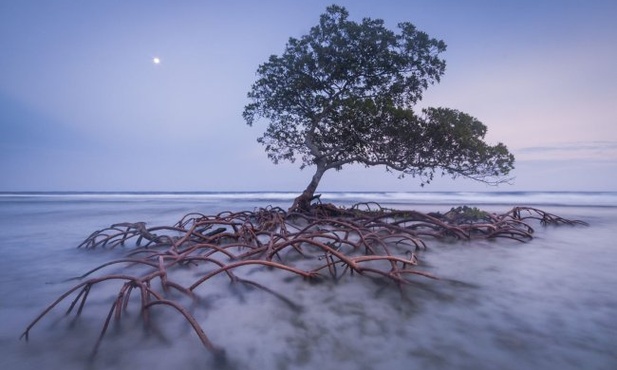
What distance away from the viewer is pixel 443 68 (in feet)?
30.9

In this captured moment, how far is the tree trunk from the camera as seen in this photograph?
8.74 metres

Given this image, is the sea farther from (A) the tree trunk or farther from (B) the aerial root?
(A) the tree trunk

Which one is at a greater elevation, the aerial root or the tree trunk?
the tree trunk

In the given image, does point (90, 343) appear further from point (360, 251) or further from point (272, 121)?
point (272, 121)

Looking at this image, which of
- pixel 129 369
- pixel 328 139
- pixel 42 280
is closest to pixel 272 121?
pixel 328 139

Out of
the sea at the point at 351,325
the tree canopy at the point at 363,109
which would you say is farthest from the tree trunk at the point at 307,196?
the sea at the point at 351,325

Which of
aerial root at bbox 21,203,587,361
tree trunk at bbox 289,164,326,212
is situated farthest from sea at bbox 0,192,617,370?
tree trunk at bbox 289,164,326,212

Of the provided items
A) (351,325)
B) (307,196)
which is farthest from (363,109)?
(351,325)

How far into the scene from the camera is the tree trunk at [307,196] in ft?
28.7

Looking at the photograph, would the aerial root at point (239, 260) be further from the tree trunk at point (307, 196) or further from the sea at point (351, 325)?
the tree trunk at point (307, 196)

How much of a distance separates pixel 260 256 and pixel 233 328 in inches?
74.6

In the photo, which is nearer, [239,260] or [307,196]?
[239,260]

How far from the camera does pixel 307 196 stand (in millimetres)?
9023

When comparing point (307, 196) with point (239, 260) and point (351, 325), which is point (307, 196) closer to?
point (239, 260)
